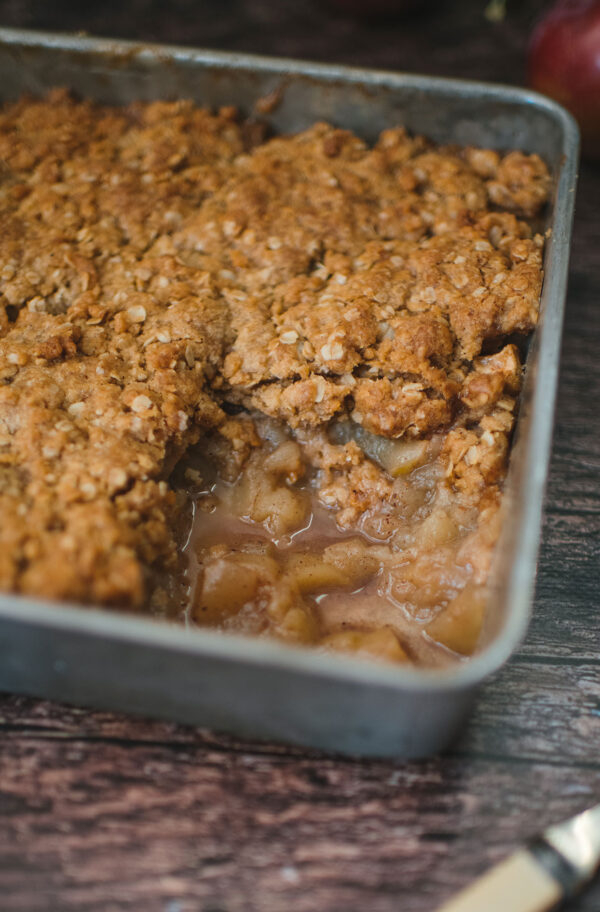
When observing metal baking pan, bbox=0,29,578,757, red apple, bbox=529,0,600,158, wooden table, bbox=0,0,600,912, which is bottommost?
wooden table, bbox=0,0,600,912

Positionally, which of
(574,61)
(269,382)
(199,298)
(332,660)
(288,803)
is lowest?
(288,803)

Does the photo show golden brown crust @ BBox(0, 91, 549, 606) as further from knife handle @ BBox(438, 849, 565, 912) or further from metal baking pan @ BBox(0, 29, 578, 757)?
knife handle @ BBox(438, 849, 565, 912)

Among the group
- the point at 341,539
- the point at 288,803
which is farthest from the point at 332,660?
the point at 341,539

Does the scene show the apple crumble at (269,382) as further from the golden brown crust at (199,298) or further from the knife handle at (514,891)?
the knife handle at (514,891)

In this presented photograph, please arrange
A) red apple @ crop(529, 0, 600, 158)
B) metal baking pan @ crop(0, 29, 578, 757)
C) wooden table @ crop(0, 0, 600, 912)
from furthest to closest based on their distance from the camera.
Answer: red apple @ crop(529, 0, 600, 158) < wooden table @ crop(0, 0, 600, 912) < metal baking pan @ crop(0, 29, 578, 757)

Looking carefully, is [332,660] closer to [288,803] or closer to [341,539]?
[288,803]

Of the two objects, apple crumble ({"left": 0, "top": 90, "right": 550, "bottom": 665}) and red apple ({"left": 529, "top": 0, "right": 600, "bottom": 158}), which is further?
red apple ({"left": 529, "top": 0, "right": 600, "bottom": 158})

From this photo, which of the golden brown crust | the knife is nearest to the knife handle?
the knife
